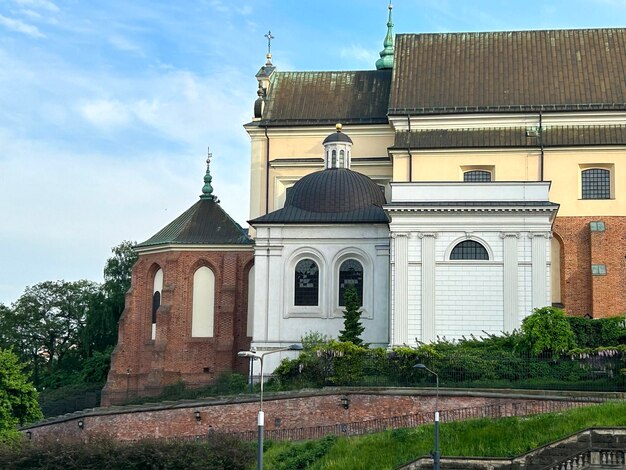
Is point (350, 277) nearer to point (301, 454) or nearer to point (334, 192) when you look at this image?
point (334, 192)

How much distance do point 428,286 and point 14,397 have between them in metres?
19.2

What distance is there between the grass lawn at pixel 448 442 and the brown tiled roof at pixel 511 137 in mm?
21671

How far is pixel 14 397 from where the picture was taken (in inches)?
2127

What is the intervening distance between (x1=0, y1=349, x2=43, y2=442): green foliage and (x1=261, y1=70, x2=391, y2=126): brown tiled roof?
21.0m

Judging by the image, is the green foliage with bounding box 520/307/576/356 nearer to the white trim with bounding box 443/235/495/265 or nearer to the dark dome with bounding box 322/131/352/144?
the white trim with bounding box 443/235/495/265

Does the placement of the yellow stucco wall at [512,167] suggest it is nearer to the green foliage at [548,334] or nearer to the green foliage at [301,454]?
the green foliage at [548,334]

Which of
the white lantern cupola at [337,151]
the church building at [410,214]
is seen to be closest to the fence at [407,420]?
the church building at [410,214]

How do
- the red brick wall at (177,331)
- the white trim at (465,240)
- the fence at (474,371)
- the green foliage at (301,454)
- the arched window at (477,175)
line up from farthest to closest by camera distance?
the red brick wall at (177,331) → the arched window at (477,175) → the white trim at (465,240) → the fence at (474,371) → the green foliage at (301,454)

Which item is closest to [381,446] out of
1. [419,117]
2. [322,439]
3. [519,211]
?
[322,439]

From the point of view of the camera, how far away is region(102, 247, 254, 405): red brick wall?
63.8 metres

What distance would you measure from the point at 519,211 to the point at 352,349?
34.6 ft

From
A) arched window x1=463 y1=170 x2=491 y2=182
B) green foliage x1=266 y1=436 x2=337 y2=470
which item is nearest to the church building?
arched window x1=463 y1=170 x2=491 y2=182

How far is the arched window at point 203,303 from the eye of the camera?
64750 mm

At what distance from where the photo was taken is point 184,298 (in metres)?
65.2
